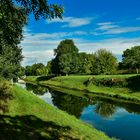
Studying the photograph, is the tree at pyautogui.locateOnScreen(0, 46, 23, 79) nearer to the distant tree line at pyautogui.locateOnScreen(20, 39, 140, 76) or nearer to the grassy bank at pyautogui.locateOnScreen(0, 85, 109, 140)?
the grassy bank at pyautogui.locateOnScreen(0, 85, 109, 140)

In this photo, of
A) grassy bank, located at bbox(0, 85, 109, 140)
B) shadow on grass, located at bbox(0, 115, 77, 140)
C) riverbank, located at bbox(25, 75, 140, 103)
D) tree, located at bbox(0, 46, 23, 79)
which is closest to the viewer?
shadow on grass, located at bbox(0, 115, 77, 140)

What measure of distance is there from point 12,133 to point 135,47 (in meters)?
172

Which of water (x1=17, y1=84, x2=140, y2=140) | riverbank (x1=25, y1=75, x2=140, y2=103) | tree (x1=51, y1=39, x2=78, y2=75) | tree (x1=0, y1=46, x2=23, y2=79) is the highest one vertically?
tree (x1=51, y1=39, x2=78, y2=75)

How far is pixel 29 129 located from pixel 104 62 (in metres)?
103

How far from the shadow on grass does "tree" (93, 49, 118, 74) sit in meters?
98.1

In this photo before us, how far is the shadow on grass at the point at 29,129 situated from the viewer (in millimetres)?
23016

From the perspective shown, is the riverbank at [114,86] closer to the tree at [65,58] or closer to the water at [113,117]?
the water at [113,117]

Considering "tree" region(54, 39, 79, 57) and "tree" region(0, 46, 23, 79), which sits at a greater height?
"tree" region(54, 39, 79, 57)

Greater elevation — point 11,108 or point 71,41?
point 71,41

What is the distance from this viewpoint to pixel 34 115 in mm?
31828

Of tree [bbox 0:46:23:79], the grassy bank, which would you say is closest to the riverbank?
tree [bbox 0:46:23:79]

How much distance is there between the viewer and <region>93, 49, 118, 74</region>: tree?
418 ft

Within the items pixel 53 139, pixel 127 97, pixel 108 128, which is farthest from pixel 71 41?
pixel 53 139

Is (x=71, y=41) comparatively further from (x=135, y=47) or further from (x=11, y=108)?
(x=11, y=108)
